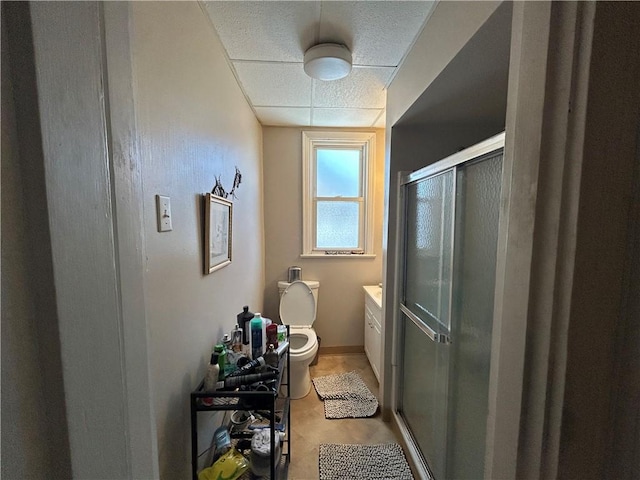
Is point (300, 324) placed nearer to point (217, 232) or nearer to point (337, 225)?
point (337, 225)

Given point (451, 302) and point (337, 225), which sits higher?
point (337, 225)

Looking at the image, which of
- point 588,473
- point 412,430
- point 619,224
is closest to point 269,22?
point 619,224

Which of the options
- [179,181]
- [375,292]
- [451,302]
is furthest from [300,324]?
[179,181]

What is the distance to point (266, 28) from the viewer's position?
129cm

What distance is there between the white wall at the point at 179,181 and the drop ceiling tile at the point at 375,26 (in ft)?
1.91

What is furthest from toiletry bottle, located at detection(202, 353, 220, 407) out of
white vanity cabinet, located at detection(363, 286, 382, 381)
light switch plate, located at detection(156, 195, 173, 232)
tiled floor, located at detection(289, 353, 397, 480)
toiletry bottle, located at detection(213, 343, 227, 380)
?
white vanity cabinet, located at detection(363, 286, 382, 381)

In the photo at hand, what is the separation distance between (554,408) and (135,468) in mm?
620

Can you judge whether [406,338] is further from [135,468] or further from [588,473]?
[135,468]

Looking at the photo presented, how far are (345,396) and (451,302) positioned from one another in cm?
139

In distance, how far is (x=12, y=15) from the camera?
31 cm

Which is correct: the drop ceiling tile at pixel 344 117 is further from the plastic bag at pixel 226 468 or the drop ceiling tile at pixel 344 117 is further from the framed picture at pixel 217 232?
the plastic bag at pixel 226 468

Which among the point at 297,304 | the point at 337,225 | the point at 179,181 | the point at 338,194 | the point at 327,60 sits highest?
the point at 327,60

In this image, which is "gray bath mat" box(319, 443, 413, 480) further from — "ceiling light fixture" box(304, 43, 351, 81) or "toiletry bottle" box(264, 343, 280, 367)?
"ceiling light fixture" box(304, 43, 351, 81)

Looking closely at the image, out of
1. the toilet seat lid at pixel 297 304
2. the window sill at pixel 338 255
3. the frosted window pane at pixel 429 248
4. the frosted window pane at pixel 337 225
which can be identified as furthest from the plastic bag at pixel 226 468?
the frosted window pane at pixel 337 225
